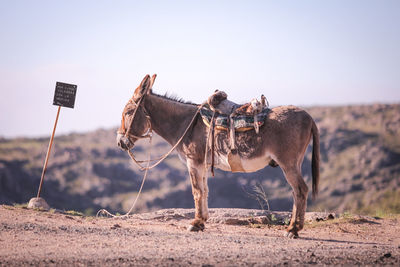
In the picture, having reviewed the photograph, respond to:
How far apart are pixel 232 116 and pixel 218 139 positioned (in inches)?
23.3

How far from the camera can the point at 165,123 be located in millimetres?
10812

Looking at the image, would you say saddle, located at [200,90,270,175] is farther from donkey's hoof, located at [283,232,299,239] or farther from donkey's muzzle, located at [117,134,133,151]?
donkey's muzzle, located at [117,134,133,151]

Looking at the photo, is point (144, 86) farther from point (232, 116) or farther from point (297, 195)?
point (297, 195)

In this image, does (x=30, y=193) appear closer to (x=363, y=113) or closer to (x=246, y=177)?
(x=246, y=177)

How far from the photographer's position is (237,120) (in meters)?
9.83

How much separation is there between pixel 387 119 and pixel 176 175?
90.0 ft

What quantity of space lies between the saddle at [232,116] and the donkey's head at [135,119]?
139 cm

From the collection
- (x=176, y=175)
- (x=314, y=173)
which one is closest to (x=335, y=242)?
(x=314, y=173)

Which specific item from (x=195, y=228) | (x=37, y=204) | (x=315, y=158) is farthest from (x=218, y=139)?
(x=37, y=204)

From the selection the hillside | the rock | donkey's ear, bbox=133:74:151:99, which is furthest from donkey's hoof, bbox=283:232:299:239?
the hillside

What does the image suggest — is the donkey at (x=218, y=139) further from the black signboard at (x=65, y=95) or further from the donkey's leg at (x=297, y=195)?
the black signboard at (x=65, y=95)

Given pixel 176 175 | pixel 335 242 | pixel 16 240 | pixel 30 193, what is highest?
pixel 335 242

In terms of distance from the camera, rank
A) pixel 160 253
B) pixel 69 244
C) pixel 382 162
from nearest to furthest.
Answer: pixel 160 253, pixel 69 244, pixel 382 162

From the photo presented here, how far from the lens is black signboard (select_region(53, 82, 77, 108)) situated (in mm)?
13758
